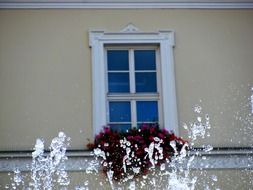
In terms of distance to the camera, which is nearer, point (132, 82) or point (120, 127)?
point (120, 127)

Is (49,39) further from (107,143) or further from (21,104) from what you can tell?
(107,143)

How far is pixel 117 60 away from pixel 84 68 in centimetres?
57

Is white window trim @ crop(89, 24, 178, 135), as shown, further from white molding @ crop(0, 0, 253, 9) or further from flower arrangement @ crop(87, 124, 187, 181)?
white molding @ crop(0, 0, 253, 9)

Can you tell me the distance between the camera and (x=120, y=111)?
11000 millimetres

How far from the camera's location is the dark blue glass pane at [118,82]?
1108 cm

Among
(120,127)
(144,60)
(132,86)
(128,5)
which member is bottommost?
(120,127)

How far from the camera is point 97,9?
37.0 ft

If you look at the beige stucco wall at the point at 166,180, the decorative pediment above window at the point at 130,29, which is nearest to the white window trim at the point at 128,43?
the decorative pediment above window at the point at 130,29

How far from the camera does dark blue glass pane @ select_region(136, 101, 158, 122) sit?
36.0ft

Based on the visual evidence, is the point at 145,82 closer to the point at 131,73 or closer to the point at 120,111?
the point at 131,73

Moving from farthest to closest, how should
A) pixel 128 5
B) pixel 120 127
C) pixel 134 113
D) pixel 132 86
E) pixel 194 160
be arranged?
pixel 128 5, pixel 132 86, pixel 134 113, pixel 120 127, pixel 194 160

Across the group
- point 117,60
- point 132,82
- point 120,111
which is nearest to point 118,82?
point 132,82

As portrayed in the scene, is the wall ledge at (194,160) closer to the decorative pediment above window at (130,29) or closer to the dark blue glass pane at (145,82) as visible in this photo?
the dark blue glass pane at (145,82)

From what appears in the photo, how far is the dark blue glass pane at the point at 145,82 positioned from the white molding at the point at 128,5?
3.52 feet
